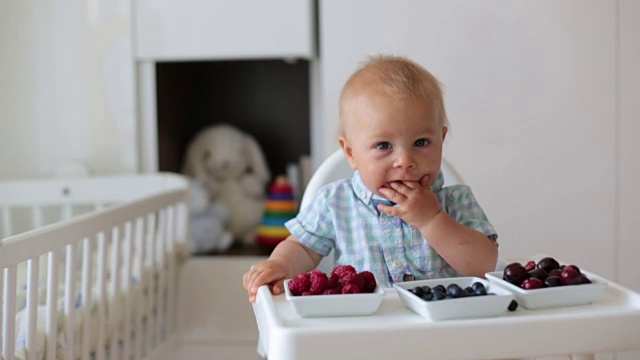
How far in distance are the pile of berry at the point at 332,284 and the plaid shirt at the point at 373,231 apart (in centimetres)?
27

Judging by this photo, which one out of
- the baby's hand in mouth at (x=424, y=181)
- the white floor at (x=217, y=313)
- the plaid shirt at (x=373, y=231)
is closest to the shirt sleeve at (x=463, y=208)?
the plaid shirt at (x=373, y=231)

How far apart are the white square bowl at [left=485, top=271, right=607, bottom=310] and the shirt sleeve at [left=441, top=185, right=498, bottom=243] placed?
305mm

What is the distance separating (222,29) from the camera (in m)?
2.11

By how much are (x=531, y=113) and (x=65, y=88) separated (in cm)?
124

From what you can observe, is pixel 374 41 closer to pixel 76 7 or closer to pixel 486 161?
pixel 486 161

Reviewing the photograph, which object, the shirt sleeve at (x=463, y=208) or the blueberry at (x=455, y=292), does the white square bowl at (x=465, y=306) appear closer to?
the blueberry at (x=455, y=292)

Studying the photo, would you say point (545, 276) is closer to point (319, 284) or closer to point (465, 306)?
point (465, 306)

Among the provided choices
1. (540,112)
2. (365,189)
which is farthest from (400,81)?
(540,112)

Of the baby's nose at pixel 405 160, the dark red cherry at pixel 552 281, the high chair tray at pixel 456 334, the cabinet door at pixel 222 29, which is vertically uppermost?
the cabinet door at pixel 222 29

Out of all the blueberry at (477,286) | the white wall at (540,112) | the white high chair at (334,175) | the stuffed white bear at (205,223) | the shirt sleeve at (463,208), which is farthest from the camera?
the stuffed white bear at (205,223)

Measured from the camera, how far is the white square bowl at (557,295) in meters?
0.95

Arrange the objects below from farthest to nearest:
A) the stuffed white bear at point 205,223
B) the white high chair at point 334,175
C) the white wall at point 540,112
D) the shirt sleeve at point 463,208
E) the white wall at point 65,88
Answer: the stuffed white bear at point 205,223 < the white wall at point 65,88 < the white wall at point 540,112 < the white high chair at point 334,175 < the shirt sleeve at point 463,208

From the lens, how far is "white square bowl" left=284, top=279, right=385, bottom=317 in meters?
0.94

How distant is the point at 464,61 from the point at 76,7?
1.06 meters
